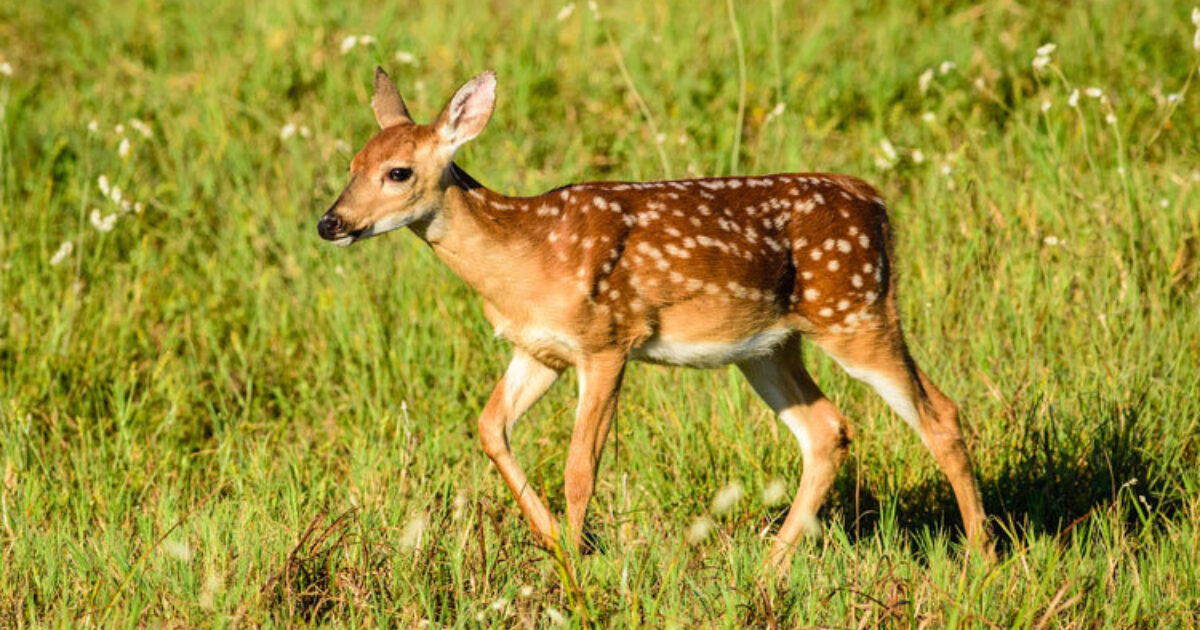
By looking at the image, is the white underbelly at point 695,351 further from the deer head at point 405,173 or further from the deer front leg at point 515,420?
the deer head at point 405,173

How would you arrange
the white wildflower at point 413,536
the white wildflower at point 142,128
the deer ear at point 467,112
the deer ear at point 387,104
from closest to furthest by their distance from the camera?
1. the white wildflower at point 413,536
2. the deer ear at point 467,112
3. the deer ear at point 387,104
4. the white wildflower at point 142,128

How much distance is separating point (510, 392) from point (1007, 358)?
2.16 meters

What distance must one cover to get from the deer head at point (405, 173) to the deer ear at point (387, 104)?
10.0 inches

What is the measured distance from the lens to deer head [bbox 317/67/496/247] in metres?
4.91

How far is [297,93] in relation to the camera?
9.04 meters

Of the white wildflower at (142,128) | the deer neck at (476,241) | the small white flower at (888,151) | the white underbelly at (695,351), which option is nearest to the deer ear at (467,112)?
the deer neck at (476,241)

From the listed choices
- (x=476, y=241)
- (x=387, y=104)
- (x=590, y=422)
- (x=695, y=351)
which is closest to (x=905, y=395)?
(x=695, y=351)

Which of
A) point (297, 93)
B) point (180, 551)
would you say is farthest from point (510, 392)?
point (297, 93)

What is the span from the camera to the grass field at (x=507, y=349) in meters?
4.69

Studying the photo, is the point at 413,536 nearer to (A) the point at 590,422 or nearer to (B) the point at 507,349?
(A) the point at 590,422

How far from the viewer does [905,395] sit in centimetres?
550

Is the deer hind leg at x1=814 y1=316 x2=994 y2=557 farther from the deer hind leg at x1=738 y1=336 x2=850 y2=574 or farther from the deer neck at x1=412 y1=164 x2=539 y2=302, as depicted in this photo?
the deer neck at x1=412 y1=164 x2=539 y2=302

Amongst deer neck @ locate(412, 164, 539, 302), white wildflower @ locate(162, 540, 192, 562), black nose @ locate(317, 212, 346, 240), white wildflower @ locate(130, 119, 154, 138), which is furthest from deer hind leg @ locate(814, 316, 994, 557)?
white wildflower @ locate(130, 119, 154, 138)

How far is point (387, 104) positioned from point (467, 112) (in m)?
0.41
